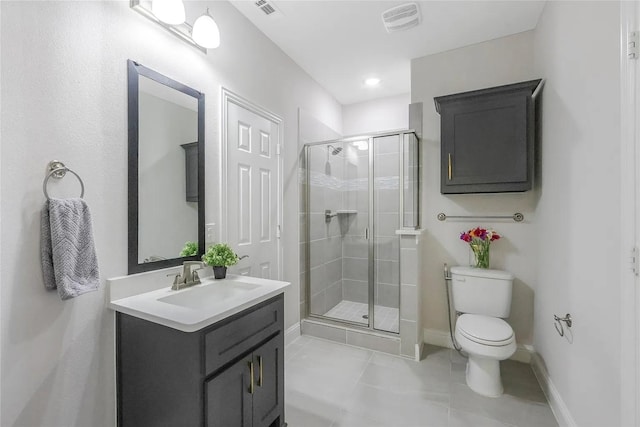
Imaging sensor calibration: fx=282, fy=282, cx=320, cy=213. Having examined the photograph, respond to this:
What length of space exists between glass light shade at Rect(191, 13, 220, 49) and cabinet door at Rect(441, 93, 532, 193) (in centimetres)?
183

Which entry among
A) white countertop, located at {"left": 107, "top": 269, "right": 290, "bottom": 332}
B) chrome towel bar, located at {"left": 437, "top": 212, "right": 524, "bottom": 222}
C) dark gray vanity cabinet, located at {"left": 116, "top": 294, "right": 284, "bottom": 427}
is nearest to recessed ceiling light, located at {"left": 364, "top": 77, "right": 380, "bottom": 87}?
chrome towel bar, located at {"left": 437, "top": 212, "right": 524, "bottom": 222}

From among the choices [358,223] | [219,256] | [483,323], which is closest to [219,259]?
[219,256]

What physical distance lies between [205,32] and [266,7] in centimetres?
68

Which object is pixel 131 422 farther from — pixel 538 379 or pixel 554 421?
pixel 538 379

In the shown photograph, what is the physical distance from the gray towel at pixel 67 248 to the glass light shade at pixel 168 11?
98cm

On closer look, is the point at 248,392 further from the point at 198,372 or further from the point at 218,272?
the point at 218,272

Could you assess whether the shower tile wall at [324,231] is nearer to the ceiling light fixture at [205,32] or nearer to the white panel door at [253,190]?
the white panel door at [253,190]

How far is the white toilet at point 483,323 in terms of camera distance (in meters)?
1.83

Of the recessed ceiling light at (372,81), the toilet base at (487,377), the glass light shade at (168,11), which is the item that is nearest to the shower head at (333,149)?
the recessed ceiling light at (372,81)

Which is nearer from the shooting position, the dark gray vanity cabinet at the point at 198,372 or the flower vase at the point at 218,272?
the dark gray vanity cabinet at the point at 198,372

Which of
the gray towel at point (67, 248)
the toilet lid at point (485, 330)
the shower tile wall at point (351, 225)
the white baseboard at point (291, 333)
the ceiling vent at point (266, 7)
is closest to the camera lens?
the gray towel at point (67, 248)

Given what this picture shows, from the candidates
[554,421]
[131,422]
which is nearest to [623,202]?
[554,421]

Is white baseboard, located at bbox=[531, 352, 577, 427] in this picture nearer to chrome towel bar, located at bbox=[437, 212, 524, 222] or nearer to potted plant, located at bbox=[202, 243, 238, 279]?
chrome towel bar, located at bbox=[437, 212, 524, 222]

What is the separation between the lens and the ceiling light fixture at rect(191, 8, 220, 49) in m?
1.59
